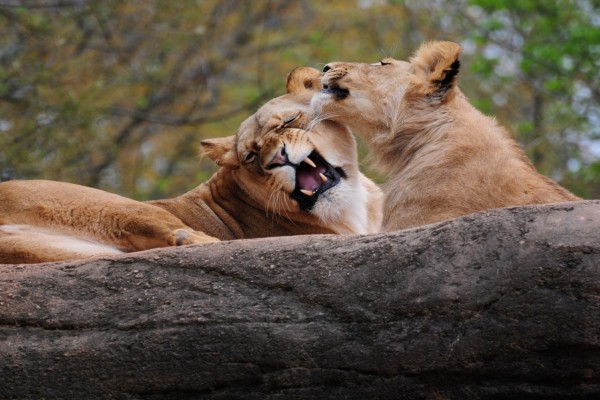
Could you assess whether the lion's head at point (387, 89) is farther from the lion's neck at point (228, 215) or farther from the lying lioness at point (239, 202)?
the lion's neck at point (228, 215)

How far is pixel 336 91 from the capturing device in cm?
591

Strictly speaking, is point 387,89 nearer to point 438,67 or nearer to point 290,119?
point 438,67

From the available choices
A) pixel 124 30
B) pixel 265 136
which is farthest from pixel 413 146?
pixel 124 30

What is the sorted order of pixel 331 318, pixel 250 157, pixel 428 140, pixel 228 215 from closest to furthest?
pixel 331 318, pixel 428 140, pixel 250 157, pixel 228 215

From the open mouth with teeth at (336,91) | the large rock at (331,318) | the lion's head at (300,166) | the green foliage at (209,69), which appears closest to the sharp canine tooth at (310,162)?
the lion's head at (300,166)

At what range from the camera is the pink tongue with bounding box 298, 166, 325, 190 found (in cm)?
616

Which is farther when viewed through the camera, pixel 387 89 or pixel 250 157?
pixel 250 157

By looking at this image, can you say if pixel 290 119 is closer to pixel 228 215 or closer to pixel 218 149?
pixel 218 149

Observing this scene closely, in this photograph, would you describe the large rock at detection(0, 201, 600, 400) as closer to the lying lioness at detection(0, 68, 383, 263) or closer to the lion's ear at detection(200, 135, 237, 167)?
the lying lioness at detection(0, 68, 383, 263)

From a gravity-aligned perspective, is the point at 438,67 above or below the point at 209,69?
below

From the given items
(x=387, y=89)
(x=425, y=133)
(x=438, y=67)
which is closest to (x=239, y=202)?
(x=387, y=89)

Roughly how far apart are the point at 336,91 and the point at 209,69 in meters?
10.7

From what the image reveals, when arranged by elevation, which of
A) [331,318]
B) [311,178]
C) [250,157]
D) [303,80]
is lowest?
[331,318]

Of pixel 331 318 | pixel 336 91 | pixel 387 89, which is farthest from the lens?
pixel 336 91
